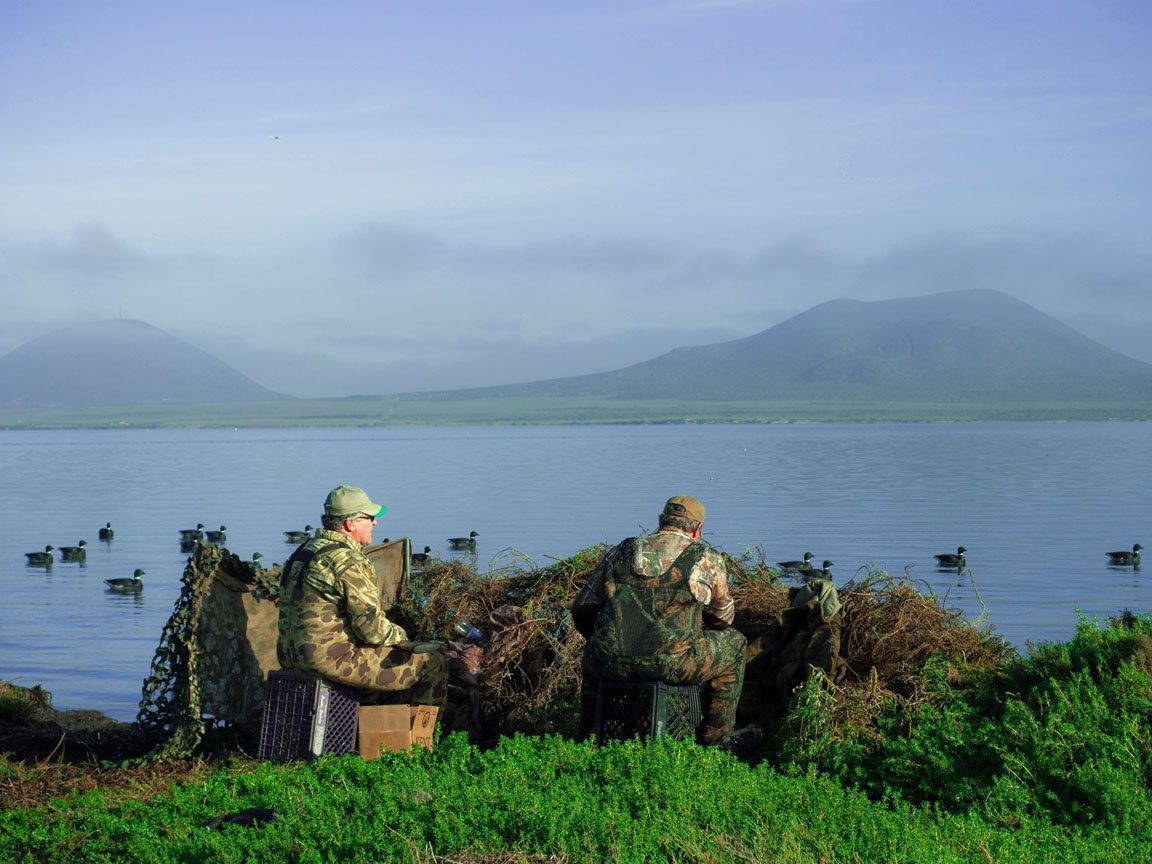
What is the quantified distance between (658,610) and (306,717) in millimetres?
2289

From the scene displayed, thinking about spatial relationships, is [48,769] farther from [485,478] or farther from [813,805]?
[485,478]

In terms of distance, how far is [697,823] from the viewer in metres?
6.05

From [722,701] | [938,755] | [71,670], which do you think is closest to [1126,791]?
[938,755]

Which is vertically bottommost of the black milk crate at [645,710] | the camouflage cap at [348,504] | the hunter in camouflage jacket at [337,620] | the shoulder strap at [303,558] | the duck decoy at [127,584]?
the duck decoy at [127,584]

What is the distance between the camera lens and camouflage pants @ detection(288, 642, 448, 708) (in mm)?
8102

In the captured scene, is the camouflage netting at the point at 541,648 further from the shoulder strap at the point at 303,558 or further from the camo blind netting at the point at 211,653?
the shoulder strap at the point at 303,558

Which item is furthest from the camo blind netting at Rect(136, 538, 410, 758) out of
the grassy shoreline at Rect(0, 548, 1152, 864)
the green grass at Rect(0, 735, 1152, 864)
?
the green grass at Rect(0, 735, 1152, 864)

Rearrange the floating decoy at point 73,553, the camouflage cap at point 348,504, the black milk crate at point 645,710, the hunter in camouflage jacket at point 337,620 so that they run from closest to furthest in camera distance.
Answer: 1. the black milk crate at point 645,710
2. the hunter in camouflage jacket at point 337,620
3. the camouflage cap at point 348,504
4. the floating decoy at point 73,553

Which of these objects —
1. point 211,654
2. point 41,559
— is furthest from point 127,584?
point 211,654

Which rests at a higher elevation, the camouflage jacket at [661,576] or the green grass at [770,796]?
the camouflage jacket at [661,576]

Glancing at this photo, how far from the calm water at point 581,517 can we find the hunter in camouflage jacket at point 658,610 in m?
2.33

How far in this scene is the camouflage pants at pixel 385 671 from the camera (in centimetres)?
810

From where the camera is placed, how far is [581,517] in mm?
41312

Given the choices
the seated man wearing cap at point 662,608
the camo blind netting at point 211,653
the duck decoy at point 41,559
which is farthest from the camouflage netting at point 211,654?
the duck decoy at point 41,559
